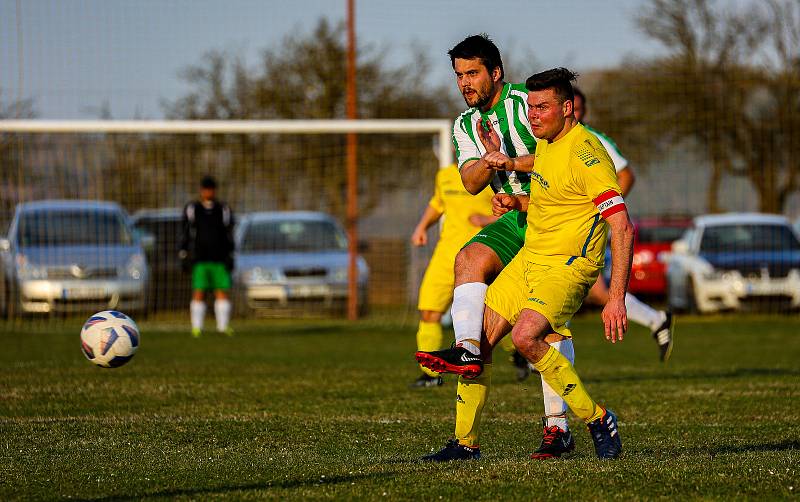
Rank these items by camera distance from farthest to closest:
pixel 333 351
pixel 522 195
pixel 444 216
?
1. pixel 333 351
2. pixel 444 216
3. pixel 522 195

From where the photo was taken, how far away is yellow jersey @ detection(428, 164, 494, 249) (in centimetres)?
1065

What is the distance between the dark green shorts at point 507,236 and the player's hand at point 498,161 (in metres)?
0.53

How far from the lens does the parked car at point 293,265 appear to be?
20203 mm

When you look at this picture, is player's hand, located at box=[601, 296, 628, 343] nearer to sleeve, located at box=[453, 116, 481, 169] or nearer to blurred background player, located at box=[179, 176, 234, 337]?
Answer: sleeve, located at box=[453, 116, 481, 169]

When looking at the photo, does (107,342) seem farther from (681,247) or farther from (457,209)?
(681,247)

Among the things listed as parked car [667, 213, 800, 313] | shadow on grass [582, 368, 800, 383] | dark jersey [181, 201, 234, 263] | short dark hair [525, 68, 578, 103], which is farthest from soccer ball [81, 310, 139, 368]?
parked car [667, 213, 800, 313]

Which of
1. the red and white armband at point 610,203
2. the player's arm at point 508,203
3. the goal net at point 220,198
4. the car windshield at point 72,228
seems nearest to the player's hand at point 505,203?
the player's arm at point 508,203

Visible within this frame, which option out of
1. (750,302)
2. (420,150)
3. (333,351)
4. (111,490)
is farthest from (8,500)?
(750,302)

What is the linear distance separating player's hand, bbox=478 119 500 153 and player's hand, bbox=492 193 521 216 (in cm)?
29

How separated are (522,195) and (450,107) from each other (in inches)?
660

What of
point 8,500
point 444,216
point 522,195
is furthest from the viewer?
point 444,216

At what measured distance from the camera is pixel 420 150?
20.9 metres

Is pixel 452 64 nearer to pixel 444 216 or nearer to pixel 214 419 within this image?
pixel 214 419

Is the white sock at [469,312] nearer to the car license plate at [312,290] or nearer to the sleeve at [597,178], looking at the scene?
the sleeve at [597,178]
